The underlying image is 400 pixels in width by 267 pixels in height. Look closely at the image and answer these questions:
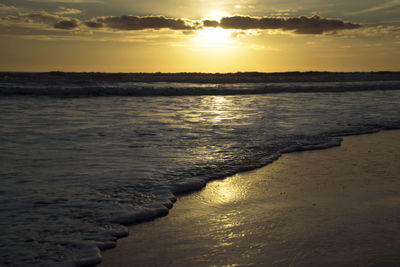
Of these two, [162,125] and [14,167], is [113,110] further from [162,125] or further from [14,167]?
[14,167]

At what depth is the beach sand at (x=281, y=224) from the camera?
3182mm

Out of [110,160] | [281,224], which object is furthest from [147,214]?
[110,160]

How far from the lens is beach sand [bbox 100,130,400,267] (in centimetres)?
318

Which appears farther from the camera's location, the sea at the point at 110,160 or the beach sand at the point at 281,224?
the sea at the point at 110,160

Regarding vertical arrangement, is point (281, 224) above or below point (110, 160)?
below

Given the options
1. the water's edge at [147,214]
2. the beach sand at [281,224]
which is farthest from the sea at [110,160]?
the beach sand at [281,224]

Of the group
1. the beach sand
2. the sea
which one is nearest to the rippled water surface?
the sea

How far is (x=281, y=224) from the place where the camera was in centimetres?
387

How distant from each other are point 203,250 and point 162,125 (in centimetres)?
692

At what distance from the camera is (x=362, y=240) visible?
3.45 meters

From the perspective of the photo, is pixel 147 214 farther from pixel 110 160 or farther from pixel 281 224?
pixel 110 160

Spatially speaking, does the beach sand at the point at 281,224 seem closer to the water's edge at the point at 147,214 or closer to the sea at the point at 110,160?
the water's edge at the point at 147,214

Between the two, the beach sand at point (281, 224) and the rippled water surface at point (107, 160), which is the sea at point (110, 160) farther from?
the beach sand at point (281, 224)

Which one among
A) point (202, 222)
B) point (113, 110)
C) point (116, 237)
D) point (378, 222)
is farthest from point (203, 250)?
point (113, 110)
